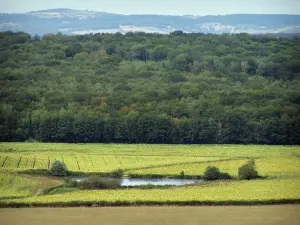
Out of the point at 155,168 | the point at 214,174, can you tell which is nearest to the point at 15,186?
the point at 155,168

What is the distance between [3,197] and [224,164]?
21928mm

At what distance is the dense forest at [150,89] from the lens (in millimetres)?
76312

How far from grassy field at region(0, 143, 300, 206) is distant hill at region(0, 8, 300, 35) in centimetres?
2902

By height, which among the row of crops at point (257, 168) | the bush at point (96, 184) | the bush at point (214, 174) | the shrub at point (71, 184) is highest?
the bush at point (96, 184)

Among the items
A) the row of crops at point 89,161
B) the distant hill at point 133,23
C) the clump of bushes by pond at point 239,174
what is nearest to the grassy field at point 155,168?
the row of crops at point 89,161

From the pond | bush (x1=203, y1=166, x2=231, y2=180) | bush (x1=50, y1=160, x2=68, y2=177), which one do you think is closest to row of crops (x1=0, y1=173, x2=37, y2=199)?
bush (x1=50, y1=160, x2=68, y2=177)

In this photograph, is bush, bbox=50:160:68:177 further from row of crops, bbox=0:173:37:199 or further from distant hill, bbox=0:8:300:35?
distant hill, bbox=0:8:300:35

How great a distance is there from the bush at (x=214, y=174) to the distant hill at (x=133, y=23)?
44.0m

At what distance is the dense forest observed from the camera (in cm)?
7631

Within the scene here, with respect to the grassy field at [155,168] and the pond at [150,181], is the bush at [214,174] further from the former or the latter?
the grassy field at [155,168]

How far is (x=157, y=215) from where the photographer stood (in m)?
39.4

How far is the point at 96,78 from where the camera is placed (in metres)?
100

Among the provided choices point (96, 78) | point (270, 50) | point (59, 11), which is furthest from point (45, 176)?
point (59, 11)

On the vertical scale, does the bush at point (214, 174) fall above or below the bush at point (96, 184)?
below
